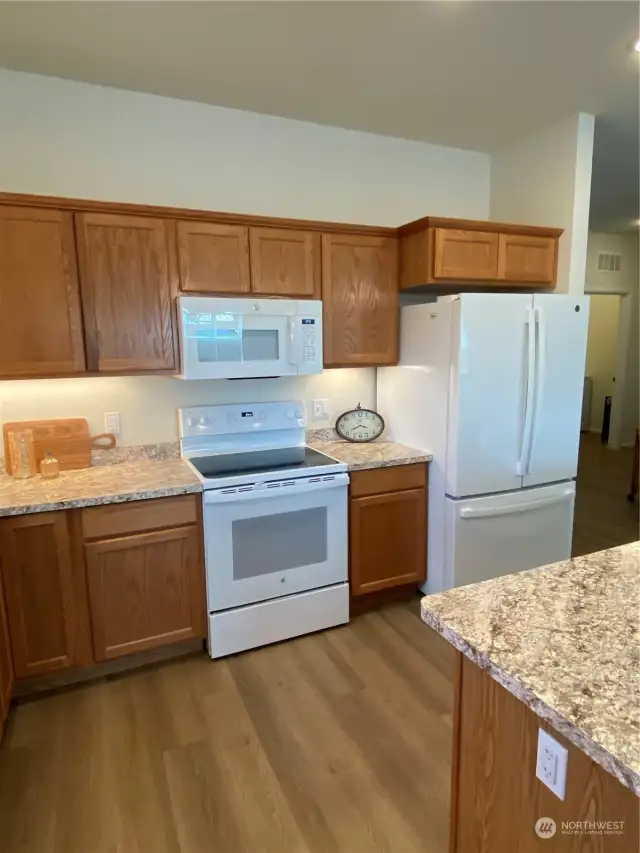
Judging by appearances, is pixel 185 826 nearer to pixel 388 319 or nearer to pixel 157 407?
pixel 157 407

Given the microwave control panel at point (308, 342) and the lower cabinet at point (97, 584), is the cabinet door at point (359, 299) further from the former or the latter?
the lower cabinet at point (97, 584)

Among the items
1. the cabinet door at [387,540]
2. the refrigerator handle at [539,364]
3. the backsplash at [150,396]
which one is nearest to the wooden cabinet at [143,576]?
the backsplash at [150,396]

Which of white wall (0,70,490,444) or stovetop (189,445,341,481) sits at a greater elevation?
white wall (0,70,490,444)

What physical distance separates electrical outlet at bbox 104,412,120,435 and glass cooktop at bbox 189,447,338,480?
1.39 ft

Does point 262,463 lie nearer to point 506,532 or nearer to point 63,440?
point 63,440

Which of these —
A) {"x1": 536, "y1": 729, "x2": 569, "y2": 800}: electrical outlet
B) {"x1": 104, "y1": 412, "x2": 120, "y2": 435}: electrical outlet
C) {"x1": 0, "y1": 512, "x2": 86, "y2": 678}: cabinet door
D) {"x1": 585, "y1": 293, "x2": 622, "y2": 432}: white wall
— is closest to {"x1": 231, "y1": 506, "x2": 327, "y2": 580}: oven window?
{"x1": 0, "y1": 512, "x2": 86, "y2": 678}: cabinet door

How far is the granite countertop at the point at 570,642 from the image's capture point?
0.82m

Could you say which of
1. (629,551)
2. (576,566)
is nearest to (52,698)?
(576,566)

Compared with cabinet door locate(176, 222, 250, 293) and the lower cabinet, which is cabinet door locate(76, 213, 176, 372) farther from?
the lower cabinet

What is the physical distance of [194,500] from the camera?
2404 mm

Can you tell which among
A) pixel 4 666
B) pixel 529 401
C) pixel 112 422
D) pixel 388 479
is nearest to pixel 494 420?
pixel 529 401

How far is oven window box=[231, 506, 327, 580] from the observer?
251 cm

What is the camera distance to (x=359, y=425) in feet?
10.8

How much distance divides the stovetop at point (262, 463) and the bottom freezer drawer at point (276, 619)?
0.66 metres
